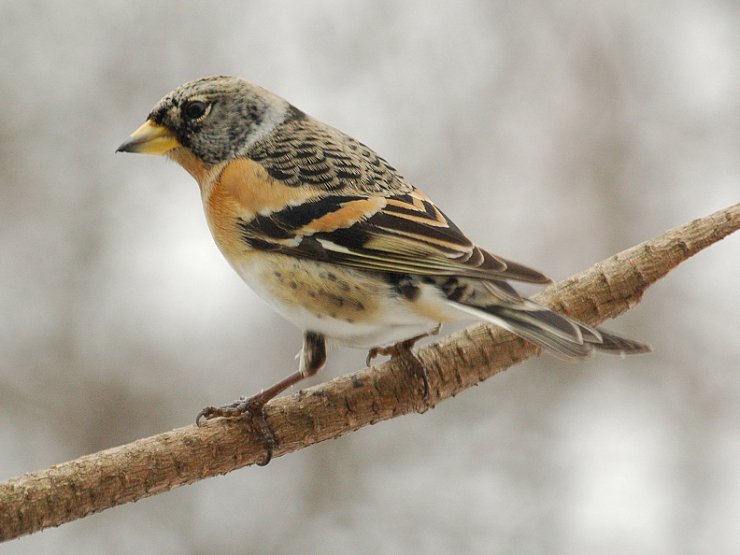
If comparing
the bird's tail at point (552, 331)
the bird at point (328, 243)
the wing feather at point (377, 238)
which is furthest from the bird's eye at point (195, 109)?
the bird's tail at point (552, 331)

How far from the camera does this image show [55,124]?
3543mm

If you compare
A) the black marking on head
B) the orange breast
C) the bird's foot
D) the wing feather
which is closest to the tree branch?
the bird's foot

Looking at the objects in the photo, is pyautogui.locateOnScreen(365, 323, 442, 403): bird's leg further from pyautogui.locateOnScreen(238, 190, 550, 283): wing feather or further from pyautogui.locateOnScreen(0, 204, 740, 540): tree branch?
pyautogui.locateOnScreen(238, 190, 550, 283): wing feather

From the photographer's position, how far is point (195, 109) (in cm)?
222

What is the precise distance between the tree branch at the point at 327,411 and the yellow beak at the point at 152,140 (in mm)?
678

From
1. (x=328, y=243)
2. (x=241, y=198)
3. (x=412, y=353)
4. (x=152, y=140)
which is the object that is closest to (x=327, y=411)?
(x=412, y=353)

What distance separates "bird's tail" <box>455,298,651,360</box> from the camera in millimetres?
1767

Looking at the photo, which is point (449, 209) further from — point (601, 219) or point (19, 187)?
point (19, 187)

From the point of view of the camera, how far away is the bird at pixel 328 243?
1921 mm

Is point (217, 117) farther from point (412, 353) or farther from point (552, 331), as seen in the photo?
point (552, 331)

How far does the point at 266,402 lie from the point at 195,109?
2.47ft

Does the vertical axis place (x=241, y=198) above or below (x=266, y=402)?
above

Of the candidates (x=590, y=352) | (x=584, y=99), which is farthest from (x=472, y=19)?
(x=590, y=352)

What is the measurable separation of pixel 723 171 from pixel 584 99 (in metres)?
0.65
